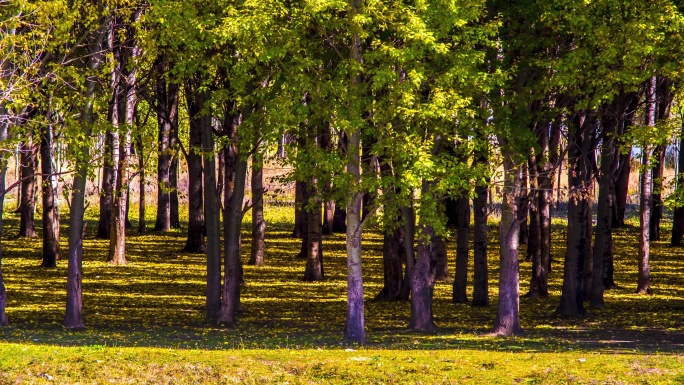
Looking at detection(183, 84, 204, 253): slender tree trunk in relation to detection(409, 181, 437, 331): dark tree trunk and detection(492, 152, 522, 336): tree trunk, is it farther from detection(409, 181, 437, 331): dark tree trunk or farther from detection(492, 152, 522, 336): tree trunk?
detection(492, 152, 522, 336): tree trunk

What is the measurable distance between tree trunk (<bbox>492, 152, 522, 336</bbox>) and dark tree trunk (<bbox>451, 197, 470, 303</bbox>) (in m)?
6.39

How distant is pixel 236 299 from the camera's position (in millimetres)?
26391

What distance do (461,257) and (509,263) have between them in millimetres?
6764

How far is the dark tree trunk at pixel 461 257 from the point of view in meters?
29.3

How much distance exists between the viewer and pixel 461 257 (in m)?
29.4

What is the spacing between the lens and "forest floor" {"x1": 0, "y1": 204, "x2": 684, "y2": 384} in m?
15.3

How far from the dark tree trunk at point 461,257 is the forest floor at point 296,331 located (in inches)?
21.9

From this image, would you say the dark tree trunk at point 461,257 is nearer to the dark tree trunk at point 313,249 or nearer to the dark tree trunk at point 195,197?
the dark tree trunk at point 313,249

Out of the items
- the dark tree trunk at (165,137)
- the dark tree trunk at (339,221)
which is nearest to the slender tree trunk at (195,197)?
the dark tree trunk at (165,137)

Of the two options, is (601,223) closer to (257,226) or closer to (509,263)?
(509,263)

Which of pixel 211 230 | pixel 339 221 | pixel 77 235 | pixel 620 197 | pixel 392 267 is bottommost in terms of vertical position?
pixel 392 267

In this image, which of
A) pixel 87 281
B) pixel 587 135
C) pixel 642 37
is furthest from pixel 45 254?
pixel 642 37

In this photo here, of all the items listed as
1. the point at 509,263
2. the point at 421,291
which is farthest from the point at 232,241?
the point at 509,263

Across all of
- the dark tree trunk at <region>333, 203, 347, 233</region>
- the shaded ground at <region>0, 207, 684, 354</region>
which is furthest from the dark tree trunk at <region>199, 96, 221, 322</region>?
the dark tree trunk at <region>333, 203, 347, 233</region>
